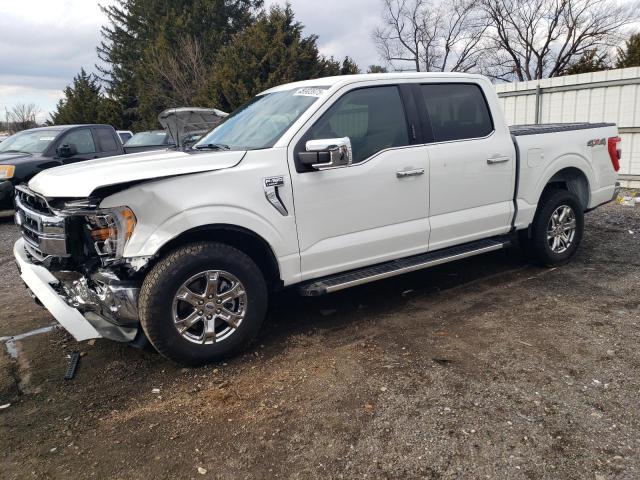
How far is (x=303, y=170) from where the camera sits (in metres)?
3.77

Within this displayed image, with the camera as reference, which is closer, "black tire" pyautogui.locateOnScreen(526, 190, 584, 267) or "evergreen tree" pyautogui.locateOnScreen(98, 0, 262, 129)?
"black tire" pyautogui.locateOnScreen(526, 190, 584, 267)

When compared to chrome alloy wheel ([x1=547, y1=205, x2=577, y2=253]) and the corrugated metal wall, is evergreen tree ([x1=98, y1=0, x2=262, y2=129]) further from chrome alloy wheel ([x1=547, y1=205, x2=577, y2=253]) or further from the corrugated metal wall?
chrome alloy wheel ([x1=547, y1=205, x2=577, y2=253])

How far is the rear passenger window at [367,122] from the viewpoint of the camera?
4.00 metres

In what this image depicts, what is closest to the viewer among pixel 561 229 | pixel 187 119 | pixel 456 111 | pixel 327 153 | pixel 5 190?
pixel 327 153

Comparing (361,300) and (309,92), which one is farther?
(361,300)

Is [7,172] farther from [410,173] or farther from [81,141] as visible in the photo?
[410,173]

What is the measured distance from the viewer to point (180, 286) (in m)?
3.39

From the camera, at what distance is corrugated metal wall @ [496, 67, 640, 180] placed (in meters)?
9.86

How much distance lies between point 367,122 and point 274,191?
105cm

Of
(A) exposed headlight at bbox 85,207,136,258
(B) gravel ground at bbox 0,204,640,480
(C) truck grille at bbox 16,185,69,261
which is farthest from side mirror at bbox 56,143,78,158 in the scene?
(A) exposed headlight at bbox 85,207,136,258

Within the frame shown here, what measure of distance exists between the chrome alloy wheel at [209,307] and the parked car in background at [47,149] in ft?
23.2

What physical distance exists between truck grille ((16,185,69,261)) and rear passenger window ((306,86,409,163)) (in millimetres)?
1802

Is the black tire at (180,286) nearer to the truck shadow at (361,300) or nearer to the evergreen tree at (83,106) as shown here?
the truck shadow at (361,300)

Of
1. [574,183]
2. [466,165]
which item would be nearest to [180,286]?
[466,165]
